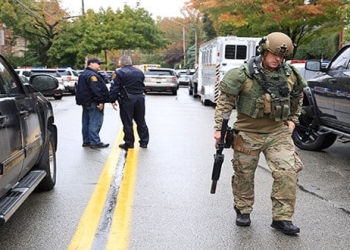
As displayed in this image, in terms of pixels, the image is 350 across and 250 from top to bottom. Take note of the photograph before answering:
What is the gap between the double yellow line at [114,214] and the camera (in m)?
3.99

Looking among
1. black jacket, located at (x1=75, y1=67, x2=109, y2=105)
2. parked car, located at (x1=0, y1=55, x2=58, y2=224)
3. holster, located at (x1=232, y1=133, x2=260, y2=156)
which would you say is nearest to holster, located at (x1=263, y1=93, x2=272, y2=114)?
holster, located at (x1=232, y1=133, x2=260, y2=156)

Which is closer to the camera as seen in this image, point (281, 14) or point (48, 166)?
point (48, 166)

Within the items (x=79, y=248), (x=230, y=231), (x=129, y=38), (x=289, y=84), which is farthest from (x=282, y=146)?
(x=129, y=38)

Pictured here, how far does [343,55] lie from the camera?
302 inches

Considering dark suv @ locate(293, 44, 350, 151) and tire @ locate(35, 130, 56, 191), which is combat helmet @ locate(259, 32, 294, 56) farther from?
dark suv @ locate(293, 44, 350, 151)

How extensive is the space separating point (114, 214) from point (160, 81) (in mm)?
21110

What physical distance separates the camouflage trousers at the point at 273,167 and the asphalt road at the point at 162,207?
24 centimetres

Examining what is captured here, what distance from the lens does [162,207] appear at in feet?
16.5

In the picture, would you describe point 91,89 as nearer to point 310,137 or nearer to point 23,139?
point 310,137

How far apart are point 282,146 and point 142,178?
2535 millimetres

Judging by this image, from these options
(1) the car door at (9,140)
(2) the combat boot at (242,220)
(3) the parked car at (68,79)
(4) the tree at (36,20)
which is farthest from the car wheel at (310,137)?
(4) the tree at (36,20)

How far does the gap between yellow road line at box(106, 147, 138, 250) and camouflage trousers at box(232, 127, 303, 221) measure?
1083 millimetres

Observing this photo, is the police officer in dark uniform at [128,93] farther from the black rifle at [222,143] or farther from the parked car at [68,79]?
the parked car at [68,79]

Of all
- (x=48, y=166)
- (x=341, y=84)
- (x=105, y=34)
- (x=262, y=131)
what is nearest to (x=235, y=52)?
(x=341, y=84)
